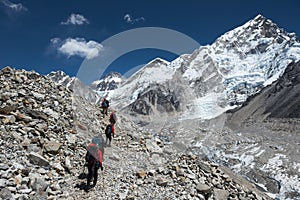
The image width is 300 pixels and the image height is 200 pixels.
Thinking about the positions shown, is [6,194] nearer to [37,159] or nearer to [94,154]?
[37,159]

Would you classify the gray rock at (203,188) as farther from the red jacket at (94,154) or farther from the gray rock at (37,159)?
the gray rock at (37,159)

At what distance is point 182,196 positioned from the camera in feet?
33.8

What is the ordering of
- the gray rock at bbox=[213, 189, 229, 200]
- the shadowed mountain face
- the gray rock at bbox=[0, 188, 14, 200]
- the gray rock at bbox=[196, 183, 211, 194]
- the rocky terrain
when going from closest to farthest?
the gray rock at bbox=[0, 188, 14, 200] < the rocky terrain < the gray rock at bbox=[196, 183, 211, 194] < the gray rock at bbox=[213, 189, 229, 200] < the shadowed mountain face

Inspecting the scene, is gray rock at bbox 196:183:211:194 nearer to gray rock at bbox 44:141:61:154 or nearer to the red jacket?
the red jacket

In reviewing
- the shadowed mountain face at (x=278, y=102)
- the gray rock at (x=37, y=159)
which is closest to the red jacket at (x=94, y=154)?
the gray rock at (x=37, y=159)

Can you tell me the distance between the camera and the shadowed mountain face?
115m

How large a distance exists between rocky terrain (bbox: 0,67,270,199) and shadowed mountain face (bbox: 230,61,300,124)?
4120 inches

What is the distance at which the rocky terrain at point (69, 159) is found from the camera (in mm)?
8961

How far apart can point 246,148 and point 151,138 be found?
175ft

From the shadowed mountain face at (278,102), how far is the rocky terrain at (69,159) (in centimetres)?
10465

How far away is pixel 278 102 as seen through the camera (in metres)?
130

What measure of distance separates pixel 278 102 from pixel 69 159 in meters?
136

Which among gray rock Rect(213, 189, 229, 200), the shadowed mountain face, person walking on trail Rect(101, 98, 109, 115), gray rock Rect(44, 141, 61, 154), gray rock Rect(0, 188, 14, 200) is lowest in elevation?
gray rock Rect(0, 188, 14, 200)

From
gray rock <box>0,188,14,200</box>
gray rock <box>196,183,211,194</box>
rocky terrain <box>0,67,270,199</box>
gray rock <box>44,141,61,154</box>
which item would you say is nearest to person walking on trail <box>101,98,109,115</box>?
rocky terrain <box>0,67,270,199</box>
